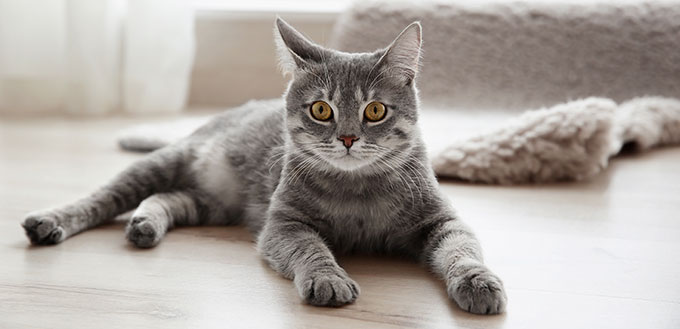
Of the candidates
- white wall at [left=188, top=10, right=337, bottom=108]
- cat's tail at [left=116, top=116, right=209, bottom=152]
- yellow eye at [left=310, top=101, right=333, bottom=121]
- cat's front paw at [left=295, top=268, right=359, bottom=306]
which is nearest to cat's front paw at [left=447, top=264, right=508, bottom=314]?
cat's front paw at [left=295, top=268, right=359, bottom=306]

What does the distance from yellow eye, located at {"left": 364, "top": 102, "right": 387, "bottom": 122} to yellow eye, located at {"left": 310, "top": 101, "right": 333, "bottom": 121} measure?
0.08 m

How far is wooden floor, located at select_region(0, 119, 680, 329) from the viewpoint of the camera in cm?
131

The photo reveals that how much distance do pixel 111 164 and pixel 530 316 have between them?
1669 mm

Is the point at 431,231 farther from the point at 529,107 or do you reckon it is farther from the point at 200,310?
the point at 529,107

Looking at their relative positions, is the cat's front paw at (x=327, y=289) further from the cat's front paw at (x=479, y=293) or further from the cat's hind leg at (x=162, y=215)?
the cat's hind leg at (x=162, y=215)

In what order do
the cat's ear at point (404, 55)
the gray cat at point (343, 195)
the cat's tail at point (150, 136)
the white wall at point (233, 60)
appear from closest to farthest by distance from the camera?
1. the gray cat at point (343, 195)
2. the cat's ear at point (404, 55)
3. the cat's tail at point (150, 136)
4. the white wall at point (233, 60)

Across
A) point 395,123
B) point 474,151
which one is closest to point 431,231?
point 395,123

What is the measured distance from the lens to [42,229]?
1694 mm

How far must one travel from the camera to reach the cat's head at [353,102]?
1502 millimetres

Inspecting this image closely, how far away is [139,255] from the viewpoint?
1658mm

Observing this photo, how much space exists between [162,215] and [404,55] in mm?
708

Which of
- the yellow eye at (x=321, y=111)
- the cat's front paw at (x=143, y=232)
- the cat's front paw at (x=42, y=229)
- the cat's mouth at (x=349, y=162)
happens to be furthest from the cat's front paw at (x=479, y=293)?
the cat's front paw at (x=42, y=229)

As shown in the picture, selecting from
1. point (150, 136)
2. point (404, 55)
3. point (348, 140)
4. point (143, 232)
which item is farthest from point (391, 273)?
point (150, 136)

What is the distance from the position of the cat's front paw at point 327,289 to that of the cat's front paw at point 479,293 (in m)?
0.19
